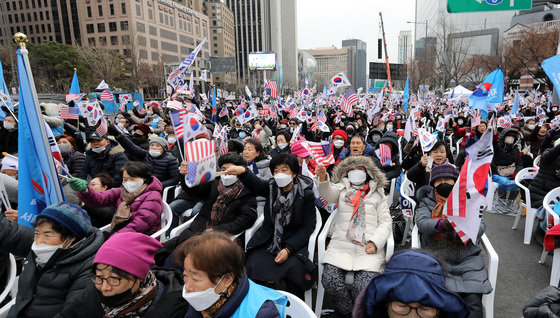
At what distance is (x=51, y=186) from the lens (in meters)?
2.98

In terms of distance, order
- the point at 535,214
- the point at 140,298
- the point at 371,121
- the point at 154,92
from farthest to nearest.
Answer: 1. the point at 154,92
2. the point at 371,121
3. the point at 535,214
4. the point at 140,298

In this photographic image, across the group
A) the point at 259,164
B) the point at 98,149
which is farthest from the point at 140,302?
the point at 98,149

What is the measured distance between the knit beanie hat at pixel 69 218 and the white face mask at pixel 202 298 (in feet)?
3.85

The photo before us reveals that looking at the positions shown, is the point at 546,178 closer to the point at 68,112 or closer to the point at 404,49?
the point at 68,112

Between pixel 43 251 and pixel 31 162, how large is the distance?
1.13 meters

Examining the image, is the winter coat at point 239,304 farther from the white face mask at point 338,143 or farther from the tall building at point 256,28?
the tall building at point 256,28

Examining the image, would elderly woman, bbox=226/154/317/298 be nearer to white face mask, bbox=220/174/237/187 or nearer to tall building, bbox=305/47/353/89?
white face mask, bbox=220/174/237/187

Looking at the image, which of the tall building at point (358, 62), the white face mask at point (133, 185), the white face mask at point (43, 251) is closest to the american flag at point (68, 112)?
the white face mask at point (133, 185)

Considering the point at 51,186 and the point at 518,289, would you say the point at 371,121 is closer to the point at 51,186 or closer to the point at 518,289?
the point at 518,289

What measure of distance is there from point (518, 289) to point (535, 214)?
1490 mm

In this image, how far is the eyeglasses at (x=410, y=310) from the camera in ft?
4.98

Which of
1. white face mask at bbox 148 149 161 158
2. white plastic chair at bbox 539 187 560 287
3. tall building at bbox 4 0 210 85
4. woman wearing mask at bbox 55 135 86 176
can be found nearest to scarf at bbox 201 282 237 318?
white plastic chair at bbox 539 187 560 287

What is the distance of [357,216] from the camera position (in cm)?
328

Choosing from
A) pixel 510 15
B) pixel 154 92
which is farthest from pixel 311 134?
pixel 510 15
